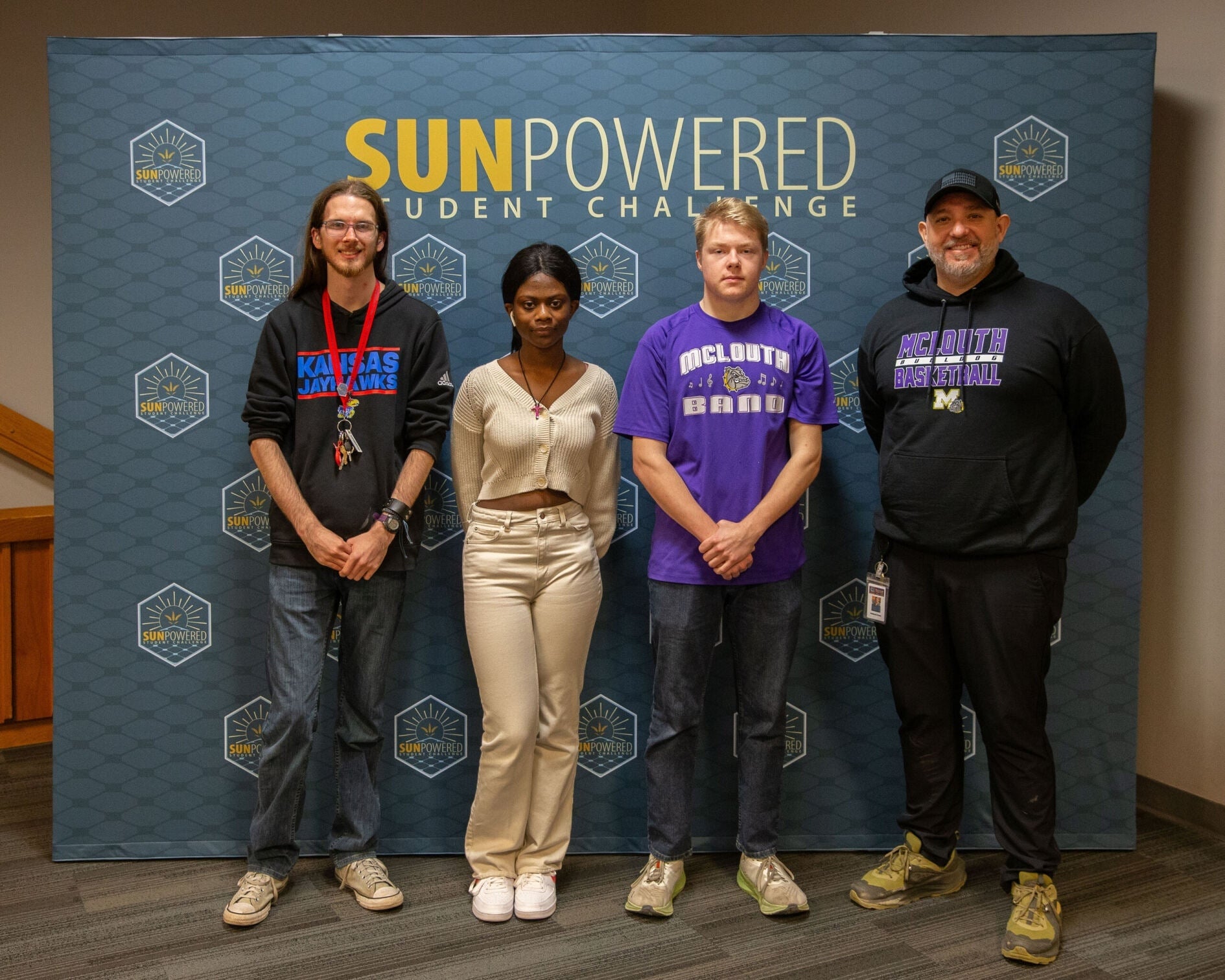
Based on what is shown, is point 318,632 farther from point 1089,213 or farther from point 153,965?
point 1089,213

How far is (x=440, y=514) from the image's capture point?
2734 millimetres

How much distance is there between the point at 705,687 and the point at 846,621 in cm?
51

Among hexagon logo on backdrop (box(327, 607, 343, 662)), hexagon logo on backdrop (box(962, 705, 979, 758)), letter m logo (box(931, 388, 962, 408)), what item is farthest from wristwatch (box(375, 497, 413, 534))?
hexagon logo on backdrop (box(962, 705, 979, 758))

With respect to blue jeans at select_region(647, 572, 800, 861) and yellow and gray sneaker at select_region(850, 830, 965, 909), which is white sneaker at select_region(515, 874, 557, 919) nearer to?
blue jeans at select_region(647, 572, 800, 861)

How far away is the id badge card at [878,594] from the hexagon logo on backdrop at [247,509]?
1547 mm

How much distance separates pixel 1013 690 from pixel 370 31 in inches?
148

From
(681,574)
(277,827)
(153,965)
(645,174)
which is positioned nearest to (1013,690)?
(681,574)

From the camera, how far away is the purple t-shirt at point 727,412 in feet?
7.88

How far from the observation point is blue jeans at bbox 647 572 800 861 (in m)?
2.44

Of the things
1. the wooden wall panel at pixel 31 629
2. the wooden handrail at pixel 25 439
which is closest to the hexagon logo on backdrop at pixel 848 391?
the wooden wall panel at pixel 31 629

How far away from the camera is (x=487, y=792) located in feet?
8.02

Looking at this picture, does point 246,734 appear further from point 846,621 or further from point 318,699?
point 846,621

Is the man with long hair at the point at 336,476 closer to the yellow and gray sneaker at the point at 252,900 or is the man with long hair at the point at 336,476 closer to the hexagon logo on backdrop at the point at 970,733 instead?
the yellow and gray sneaker at the point at 252,900

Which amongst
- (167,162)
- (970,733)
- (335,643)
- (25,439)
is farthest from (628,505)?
(25,439)
